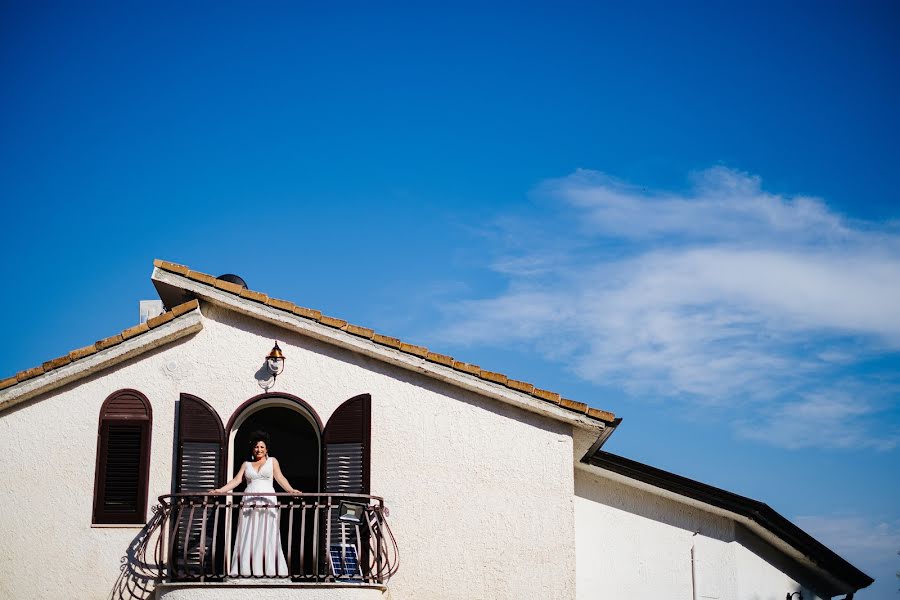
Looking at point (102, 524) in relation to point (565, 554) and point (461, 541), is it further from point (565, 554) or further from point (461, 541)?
point (565, 554)

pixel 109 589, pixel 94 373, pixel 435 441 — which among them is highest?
pixel 94 373

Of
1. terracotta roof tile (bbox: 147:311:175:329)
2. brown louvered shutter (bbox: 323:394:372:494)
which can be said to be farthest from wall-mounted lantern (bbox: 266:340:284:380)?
terracotta roof tile (bbox: 147:311:175:329)

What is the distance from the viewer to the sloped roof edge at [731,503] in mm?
15312

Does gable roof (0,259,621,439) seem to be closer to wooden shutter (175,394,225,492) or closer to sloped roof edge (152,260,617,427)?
sloped roof edge (152,260,617,427)

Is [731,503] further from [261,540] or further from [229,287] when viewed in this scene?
[229,287]

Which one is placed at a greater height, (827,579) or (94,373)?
(94,373)

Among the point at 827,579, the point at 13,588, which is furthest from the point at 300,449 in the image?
the point at 827,579

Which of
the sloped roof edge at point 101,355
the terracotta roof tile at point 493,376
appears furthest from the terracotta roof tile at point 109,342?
the terracotta roof tile at point 493,376

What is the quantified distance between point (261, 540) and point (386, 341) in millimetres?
3050

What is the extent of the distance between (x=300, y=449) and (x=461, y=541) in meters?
6.26

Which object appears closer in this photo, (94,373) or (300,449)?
(94,373)

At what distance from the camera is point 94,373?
1509 cm

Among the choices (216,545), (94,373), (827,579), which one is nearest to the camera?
(216,545)

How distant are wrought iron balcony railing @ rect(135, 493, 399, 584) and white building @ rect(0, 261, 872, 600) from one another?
0.04 m
